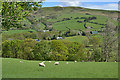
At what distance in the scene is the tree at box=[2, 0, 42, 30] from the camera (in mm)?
4790

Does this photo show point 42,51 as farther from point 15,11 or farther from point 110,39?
point 15,11

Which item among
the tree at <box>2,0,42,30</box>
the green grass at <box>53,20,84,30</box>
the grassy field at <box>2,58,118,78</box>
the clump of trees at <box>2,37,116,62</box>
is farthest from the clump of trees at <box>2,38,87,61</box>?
the green grass at <box>53,20,84,30</box>

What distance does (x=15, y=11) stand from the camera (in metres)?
4.89

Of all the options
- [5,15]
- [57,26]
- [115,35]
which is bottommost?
[57,26]

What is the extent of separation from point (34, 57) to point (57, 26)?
72225 mm

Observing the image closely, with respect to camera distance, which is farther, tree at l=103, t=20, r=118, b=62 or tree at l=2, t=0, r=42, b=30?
tree at l=103, t=20, r=118, b=62

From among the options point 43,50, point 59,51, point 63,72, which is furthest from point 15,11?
point 59,51

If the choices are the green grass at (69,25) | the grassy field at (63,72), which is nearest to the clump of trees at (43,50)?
the grassy field at (63,72)

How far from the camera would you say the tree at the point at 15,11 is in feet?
15.7

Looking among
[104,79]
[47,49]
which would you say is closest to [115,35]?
[47,49]

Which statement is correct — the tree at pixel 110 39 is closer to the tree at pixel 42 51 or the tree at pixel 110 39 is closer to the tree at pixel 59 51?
the tree at pixel 59 51

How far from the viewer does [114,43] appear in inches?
928

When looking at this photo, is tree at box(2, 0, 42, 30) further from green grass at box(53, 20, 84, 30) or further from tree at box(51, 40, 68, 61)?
green grass at box(53, 20, 84, 30)

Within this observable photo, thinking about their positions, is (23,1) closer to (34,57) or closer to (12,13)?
(12,13)
